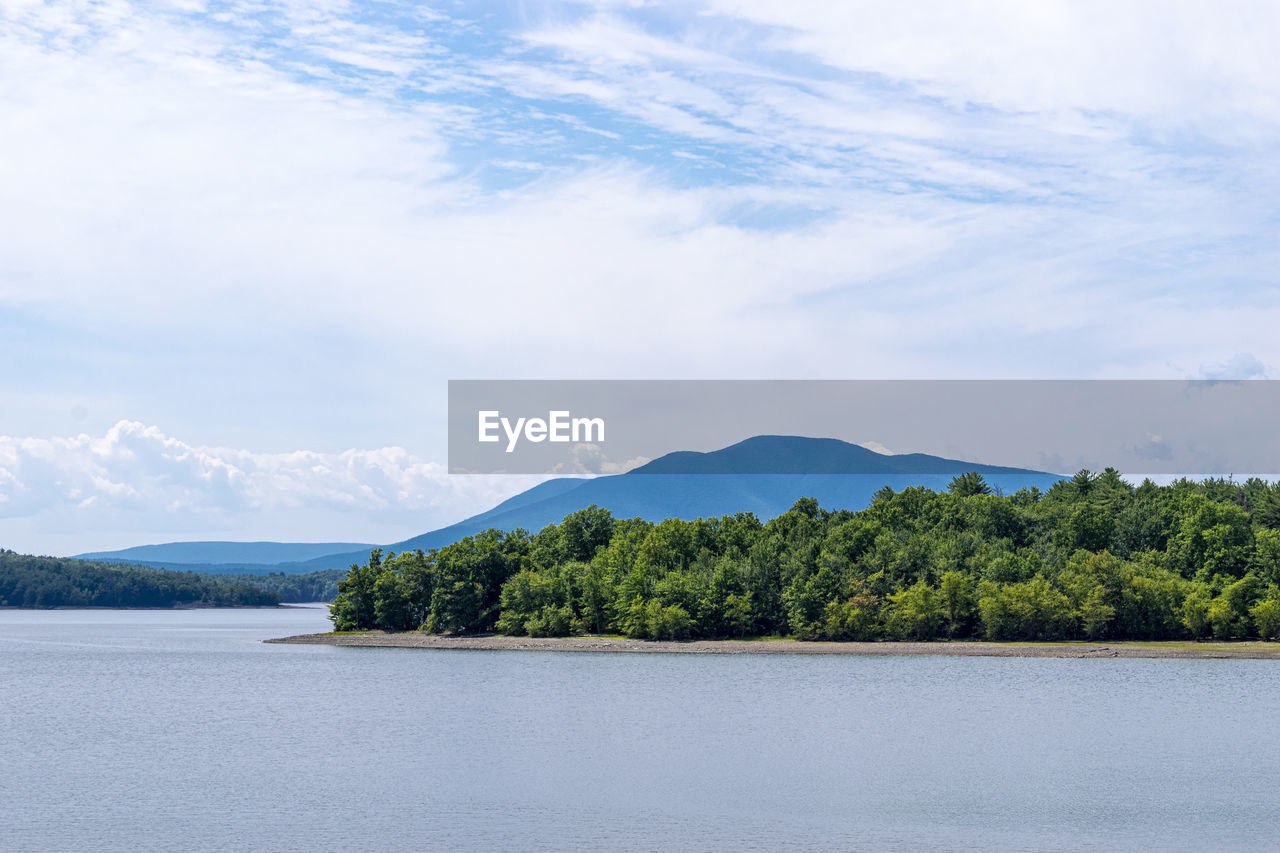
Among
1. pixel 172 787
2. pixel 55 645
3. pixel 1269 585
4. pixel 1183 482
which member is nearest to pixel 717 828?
pixel 172 787

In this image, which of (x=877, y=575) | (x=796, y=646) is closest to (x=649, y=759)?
(x=796, y=646)

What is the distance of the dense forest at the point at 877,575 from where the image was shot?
114 metres

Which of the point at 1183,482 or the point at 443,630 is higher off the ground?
the point at 1183,482

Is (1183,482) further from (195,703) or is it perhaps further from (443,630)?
(195,703)

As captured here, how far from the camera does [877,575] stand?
12100 cm

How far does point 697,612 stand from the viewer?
396 ft

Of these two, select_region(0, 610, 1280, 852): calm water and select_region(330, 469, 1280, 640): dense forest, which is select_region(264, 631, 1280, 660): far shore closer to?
select_region(330, 469, 1280, 640): dense forest

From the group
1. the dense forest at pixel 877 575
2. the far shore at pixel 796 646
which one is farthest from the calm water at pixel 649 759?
the dense forest at pixel 877 575

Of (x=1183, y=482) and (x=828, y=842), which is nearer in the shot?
(x=828, y=842)

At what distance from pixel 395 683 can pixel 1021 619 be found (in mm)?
58980

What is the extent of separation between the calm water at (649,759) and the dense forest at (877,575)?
801 inches

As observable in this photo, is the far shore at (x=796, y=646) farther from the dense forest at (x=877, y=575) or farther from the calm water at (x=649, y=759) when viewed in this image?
the calm water at (x=649, y=759)

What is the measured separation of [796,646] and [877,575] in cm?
1354

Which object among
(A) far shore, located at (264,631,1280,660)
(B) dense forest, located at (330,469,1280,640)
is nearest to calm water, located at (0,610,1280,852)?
(A) far shore, located at (264,631,1280,660)
